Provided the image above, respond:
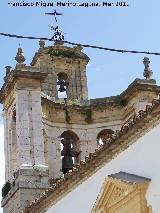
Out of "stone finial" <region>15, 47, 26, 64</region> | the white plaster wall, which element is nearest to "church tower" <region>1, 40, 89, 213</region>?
"stone finial" <region>15, 47, 26, 64</region>

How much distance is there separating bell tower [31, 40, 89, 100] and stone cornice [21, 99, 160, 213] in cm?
565

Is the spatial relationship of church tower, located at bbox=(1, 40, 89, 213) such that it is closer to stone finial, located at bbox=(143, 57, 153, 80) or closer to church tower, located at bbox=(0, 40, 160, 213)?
church tower, located at bbox=(0, 40, 160, 213)

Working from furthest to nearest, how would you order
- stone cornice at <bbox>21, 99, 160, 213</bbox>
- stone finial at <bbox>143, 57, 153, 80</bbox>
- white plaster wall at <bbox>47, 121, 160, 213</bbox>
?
stone finial at <bbox>143, 57, 153, 80</bbox> < stone cornice at <bbox>21, 99, 160, 213</bbox> < white plaster wall at <bbox>47, 121, 160, 213</bbox>

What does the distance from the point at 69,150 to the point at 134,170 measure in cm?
733

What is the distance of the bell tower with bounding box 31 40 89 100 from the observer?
19.9m


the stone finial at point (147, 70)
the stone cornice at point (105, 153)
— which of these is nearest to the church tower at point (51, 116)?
the stone finial at point (147, 70)

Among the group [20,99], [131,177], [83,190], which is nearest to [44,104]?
[20,99]

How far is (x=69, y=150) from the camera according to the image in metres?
18.3

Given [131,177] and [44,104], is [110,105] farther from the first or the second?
[131,177]

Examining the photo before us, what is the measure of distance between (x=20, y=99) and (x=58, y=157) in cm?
212

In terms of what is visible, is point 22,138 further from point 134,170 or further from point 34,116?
point 134,170

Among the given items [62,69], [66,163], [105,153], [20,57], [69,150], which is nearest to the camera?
[105,153]

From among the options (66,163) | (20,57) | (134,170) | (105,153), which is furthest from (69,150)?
(134,170)

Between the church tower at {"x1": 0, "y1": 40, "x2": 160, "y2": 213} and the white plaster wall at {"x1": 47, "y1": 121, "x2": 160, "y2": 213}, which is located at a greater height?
the church tower at {"x1": 0, "y1": 40, "x2": 160, "y2": 213}
